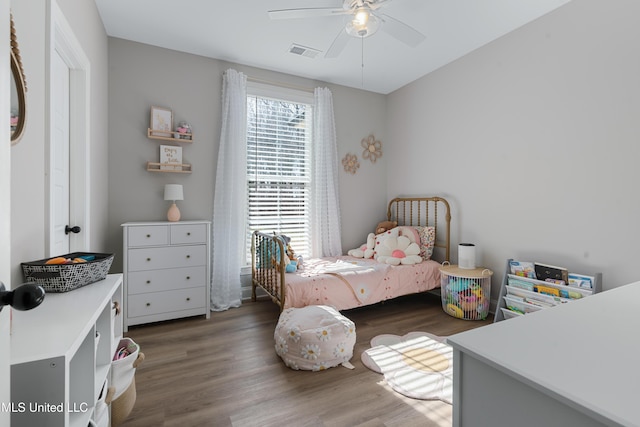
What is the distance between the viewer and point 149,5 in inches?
95.2

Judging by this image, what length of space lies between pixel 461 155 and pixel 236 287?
9.59 ft

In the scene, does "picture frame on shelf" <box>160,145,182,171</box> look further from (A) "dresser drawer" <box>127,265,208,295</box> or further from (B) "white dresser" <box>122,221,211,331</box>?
(A) "dresser drawer" <box>127,265,208,295</box>

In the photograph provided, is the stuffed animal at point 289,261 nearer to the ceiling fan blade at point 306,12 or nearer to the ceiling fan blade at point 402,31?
the ceiling fan blade at point 306,12

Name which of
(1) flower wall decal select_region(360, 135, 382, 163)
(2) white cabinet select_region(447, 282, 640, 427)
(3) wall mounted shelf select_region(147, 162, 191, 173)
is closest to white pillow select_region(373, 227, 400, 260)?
(1) flower wall decal select_region(360, 135, 382, 163)

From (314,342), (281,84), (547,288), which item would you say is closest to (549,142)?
(547,288)

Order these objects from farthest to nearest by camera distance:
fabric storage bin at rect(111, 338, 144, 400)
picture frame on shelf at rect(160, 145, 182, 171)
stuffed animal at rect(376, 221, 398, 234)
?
stuffed animal at rect(376, 221, 398, 234)
picture frame on shelf at rect(160, 145, 182, 171)
fabric storage bin at rect(111, 338, 144, 400)

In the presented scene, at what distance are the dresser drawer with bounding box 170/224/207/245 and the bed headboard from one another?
2535 millimetres

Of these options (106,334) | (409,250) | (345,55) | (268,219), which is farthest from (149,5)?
(409,250)

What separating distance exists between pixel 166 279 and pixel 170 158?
4.04 feet

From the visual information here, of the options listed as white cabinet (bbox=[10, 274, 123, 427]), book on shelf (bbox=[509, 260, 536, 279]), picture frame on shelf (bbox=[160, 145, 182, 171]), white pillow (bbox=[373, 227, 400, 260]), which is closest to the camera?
white cabinet (bbox=[10, 274, 123, 427])

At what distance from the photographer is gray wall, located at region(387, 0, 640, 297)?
6.99 ft

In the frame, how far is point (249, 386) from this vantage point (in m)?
1.84

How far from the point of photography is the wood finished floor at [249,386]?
61.7 inches

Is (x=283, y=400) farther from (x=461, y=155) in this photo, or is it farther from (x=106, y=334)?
(x=461, y=155)
